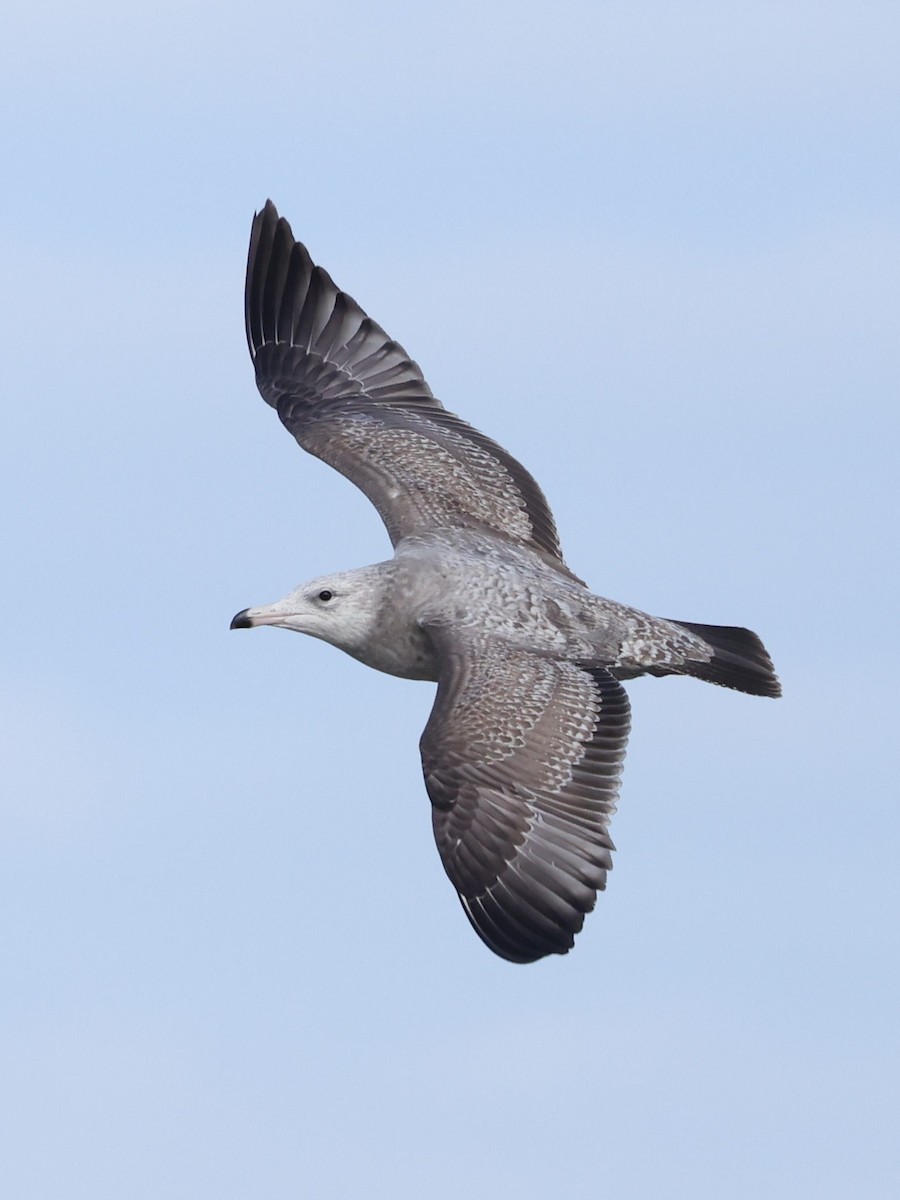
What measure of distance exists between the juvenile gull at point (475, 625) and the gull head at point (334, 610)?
1 centimetres

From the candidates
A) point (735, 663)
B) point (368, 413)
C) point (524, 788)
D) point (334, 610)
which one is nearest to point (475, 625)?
point (334, 610)

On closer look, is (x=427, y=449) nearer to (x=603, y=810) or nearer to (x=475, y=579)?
(x=475, y=579)

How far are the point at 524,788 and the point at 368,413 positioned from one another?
489 centimetres

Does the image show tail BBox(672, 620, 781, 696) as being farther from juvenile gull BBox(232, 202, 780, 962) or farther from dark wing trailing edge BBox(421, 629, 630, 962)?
dark wing trailing edge BBox(421, 629, 630, 962)

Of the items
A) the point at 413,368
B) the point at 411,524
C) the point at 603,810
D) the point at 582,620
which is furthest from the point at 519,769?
the point at 413,368

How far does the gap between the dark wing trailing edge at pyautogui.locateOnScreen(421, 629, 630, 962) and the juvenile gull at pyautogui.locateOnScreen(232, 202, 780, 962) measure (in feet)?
0.04

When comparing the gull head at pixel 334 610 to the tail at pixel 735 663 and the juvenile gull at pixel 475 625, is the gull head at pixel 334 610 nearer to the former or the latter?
the juvenile gull at pixel 475 625

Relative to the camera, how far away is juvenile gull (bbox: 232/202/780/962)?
1369cm

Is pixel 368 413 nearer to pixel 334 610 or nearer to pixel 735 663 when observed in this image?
pixel 334 610

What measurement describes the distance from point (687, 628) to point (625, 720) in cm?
193

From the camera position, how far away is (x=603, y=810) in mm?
13820

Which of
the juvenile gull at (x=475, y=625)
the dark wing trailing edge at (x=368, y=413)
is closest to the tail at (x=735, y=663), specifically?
the juvenile gull at (x=475, y=625)

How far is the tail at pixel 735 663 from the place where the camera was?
1580 centimetres

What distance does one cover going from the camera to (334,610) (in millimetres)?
15570
